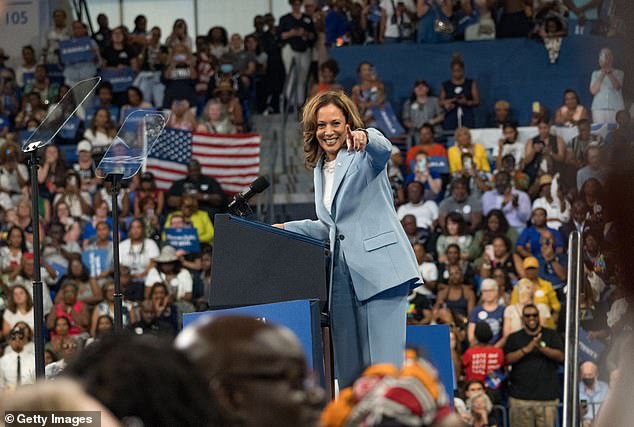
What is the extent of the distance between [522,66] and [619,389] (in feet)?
42.1

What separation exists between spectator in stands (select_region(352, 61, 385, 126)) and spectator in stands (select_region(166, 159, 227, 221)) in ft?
5.96

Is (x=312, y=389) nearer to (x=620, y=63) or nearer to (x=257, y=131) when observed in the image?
(x=620, y=63)

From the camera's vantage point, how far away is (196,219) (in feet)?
40.5

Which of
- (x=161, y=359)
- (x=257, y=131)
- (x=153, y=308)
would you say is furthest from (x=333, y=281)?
(x=257, y=131)

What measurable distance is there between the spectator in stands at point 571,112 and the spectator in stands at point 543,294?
102 inches

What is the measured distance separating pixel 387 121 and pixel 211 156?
1991 mm

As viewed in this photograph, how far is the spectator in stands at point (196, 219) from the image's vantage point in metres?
12.2

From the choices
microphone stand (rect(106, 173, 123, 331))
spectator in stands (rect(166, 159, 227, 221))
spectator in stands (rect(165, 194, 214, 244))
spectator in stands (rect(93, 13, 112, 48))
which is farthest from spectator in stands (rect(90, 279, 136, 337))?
microphone stand (rect(106, 173, 123, 331))

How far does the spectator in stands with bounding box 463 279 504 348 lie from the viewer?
998 cm

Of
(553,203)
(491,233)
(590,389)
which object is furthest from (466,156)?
(590,389)

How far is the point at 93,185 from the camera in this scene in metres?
13.4

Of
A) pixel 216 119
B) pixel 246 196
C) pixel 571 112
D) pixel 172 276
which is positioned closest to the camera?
pixel 246 196

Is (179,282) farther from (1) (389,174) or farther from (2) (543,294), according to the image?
(2) (543,294)

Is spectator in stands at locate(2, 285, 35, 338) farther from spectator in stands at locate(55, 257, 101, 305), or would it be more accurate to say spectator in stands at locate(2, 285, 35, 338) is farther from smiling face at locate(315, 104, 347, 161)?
smiling face at locate(315, 104, 347, 161)
